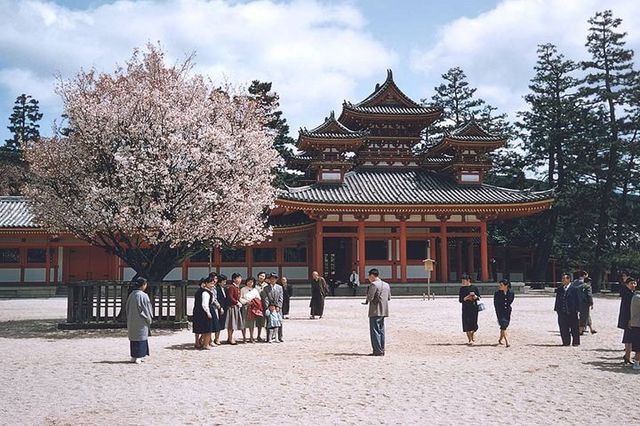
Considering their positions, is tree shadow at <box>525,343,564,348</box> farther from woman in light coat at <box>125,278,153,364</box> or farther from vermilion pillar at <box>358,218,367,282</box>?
vermilion pillar at <box>358,218,367,282</box>

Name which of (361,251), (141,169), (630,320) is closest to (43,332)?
(141,169)

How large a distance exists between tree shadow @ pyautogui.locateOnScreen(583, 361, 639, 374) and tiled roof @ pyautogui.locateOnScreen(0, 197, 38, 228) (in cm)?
3226

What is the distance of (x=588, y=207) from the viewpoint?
42156mm

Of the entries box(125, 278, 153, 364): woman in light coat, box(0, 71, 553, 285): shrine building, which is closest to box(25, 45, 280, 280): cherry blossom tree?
box(125, 278, 153, 364): woman in light coat

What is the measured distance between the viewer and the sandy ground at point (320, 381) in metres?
7.63

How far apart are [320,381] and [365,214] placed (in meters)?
24.3

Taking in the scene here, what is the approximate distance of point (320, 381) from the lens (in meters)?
9.79

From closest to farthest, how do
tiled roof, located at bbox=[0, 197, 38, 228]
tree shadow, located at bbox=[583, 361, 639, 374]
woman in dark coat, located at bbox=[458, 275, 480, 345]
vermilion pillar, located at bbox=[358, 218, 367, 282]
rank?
tree shadow, located at bbox=[583, 361, 639, 374] < woman in dark coat, located at bbox=[458, 275, 480, 345] < vermilion pillar, located at bbox=[358, 218, 367, 282] < tiled roof, located at bbox=[0, 197, 38, 228]

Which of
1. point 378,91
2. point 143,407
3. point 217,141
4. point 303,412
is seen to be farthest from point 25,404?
point 378,91

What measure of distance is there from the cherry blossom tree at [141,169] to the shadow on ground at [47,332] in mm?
2662

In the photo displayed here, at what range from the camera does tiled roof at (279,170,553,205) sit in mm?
33406

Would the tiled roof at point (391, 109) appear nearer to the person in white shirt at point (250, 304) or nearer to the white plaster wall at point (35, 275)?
the white plaster wall at point (35, 275)

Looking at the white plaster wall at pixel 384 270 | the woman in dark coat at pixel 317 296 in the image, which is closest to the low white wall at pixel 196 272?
the white plaster wall at pixel 384 270

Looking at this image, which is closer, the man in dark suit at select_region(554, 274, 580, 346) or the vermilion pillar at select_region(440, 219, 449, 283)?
the man in dark suit at select_region(554, 274, 580, 346)
